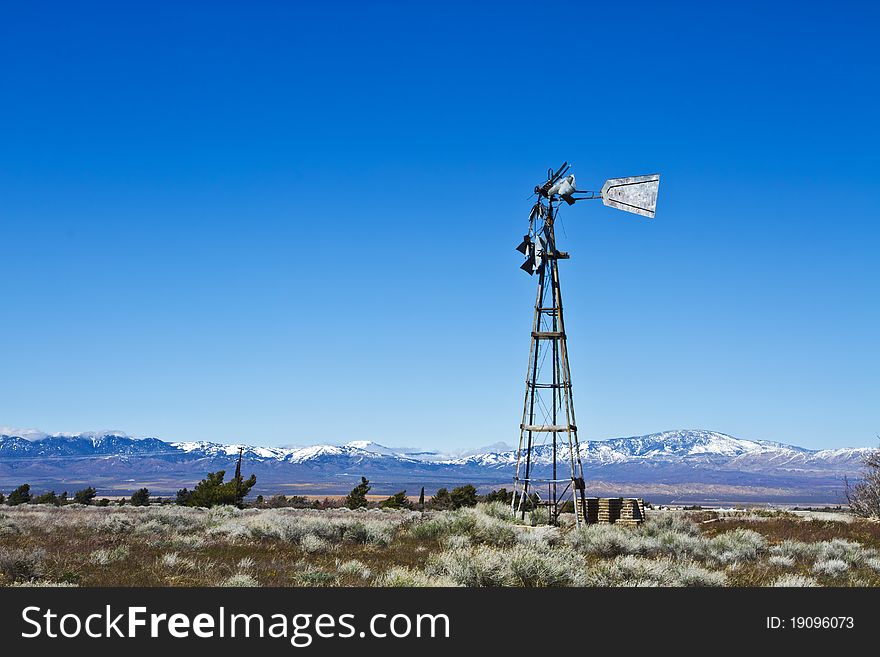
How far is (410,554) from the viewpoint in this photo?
752 inches

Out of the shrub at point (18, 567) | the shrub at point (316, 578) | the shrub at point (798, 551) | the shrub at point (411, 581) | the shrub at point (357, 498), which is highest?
the shrub at point (411, 581)

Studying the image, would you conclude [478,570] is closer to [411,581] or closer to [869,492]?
[411,581]

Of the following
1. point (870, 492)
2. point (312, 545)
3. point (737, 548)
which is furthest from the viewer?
point (870, 492)

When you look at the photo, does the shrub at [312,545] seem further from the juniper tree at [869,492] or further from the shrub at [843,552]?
the juniper tree at [869,492]

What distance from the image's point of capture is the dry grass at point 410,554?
43.4 feet

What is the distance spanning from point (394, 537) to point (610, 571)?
1136cm

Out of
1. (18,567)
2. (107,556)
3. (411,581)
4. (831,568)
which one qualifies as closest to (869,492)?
(831,568)

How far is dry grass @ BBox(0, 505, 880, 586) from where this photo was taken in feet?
43.4

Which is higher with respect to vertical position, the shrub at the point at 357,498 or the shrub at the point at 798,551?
the shrub at the point at 798,551

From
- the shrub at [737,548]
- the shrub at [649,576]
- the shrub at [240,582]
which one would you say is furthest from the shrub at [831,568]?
the shrub at [240,582]
